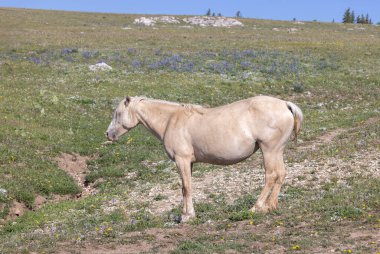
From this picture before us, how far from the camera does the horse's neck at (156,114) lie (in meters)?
14.2

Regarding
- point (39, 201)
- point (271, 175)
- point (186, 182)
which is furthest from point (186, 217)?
point (39, 201)

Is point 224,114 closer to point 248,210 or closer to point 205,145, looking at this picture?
point 205,145

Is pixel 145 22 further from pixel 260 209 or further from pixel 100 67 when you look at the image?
pixel 260 209

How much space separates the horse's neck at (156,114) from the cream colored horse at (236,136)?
0.61 feet

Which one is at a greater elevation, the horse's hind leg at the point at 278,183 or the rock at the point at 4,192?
the horse's hind leg at the point at 278,183

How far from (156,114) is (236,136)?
2.38 m

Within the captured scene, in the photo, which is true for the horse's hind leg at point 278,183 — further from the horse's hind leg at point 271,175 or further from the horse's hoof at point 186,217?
the horse's hoof at point 186,217

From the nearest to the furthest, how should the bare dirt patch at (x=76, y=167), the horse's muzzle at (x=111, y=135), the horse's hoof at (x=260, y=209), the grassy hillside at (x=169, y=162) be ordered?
1. the grassy hillside at (x=169, y=162)
2. the horse's hoof at (x=260, y=209)
3. the horse's muzzle at (x=111, y=135)
4. the bare dirt patch at (x=76, y=167)

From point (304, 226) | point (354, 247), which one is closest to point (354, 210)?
point (304, 226)

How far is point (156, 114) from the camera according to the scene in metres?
14.3

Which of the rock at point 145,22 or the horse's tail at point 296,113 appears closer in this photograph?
the horse's tail at point 296,113

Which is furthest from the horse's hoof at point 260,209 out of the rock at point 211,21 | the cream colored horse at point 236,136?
the rock at point 211,21

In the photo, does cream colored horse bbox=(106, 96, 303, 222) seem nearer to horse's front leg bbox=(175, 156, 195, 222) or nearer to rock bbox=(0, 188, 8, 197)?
horse's front leg bbox=(175, 156, 195, 222)

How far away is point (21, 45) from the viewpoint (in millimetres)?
59438
